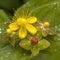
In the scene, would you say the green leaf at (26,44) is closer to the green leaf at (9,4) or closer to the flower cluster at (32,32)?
the flower cluster at (32,32)

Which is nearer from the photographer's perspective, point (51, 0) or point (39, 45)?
point (39, 45)

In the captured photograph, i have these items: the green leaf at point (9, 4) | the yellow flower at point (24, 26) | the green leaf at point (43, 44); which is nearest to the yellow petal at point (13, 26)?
the yellow flower at point (24, 26)

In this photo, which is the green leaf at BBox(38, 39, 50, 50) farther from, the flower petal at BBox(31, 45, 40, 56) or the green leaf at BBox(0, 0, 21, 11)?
the green leaf at BBox(0, 0, 21, 11)

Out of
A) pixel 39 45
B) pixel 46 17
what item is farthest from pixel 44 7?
pixel 39 45

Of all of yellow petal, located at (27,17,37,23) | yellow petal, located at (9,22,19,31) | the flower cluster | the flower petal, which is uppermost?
yellow petal, located at (27,17,37,23)

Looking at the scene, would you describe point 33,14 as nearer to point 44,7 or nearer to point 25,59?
point 44,7

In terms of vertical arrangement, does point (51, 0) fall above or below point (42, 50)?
above

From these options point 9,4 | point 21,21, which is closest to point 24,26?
point 21,21

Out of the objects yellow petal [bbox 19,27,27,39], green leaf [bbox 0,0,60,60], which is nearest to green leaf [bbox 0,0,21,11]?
green leaf [bbox 0,0,60,60]
